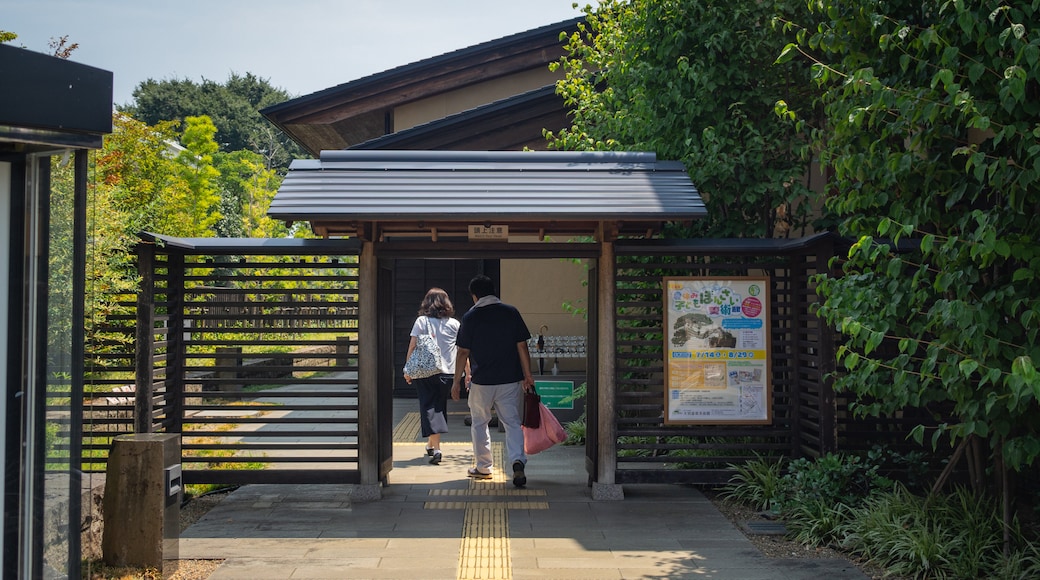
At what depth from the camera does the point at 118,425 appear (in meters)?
8.34

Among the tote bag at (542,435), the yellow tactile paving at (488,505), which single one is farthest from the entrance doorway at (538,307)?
the yellow tactile paving at (488,505)

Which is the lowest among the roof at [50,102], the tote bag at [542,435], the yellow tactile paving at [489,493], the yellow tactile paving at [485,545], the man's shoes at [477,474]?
the yellow tactile paving at [485,545]

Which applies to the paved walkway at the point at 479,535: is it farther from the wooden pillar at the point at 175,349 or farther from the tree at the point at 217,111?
the tree at the point at 217,111

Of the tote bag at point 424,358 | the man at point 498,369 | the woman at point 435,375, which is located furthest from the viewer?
the woman at point 435,375

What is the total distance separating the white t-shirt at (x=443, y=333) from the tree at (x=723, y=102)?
2783 mm

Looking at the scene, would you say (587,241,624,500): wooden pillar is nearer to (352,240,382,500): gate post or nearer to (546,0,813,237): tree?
(546,0,813,237): tree

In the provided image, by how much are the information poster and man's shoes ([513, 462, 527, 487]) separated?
5.09ft

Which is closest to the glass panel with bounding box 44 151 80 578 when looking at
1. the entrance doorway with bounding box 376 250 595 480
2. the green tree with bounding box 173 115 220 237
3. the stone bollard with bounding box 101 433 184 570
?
the stone bollard with bounding box 101 433 184 570

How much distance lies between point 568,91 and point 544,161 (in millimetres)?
3488

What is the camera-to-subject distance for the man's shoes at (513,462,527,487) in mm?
8992

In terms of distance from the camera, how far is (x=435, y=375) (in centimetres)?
1045

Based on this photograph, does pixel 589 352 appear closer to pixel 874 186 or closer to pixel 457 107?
pixel 874 186

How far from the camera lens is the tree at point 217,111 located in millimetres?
52062

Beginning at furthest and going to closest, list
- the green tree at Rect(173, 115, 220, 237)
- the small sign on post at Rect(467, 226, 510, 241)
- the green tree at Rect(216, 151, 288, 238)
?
the green tree at Rect(216, 151, 288, 238)
the green tree at Rect(173, 115, 220, 237)
the small sign on post at Rect(467, 226, 510, 241)
